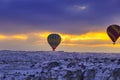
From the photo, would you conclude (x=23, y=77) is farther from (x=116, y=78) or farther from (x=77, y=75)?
(x=116, y=78)

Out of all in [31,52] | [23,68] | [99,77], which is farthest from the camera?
[31,52]

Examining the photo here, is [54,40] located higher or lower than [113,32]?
lower

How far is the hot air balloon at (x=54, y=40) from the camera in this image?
56019 millimetres

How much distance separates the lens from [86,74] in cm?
1852

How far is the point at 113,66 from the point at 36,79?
8.97ft

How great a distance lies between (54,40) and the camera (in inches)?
2256

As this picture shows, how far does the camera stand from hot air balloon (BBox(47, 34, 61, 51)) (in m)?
56.0

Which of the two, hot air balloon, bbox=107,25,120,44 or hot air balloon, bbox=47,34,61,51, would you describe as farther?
hot air balloon, bbox=107,25,120,44

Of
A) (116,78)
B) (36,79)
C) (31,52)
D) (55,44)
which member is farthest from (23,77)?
(55,44)

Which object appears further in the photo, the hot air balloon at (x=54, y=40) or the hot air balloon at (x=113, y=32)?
the hot air balloon at (x=113, y=32)

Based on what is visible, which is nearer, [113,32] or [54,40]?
[113,32]

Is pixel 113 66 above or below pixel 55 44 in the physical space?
below

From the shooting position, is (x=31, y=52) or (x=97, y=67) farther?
(x=31, y=52)

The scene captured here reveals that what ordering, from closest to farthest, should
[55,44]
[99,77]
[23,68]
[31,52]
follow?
[99,77]
[23,68]
[31,52]
[55,44]
